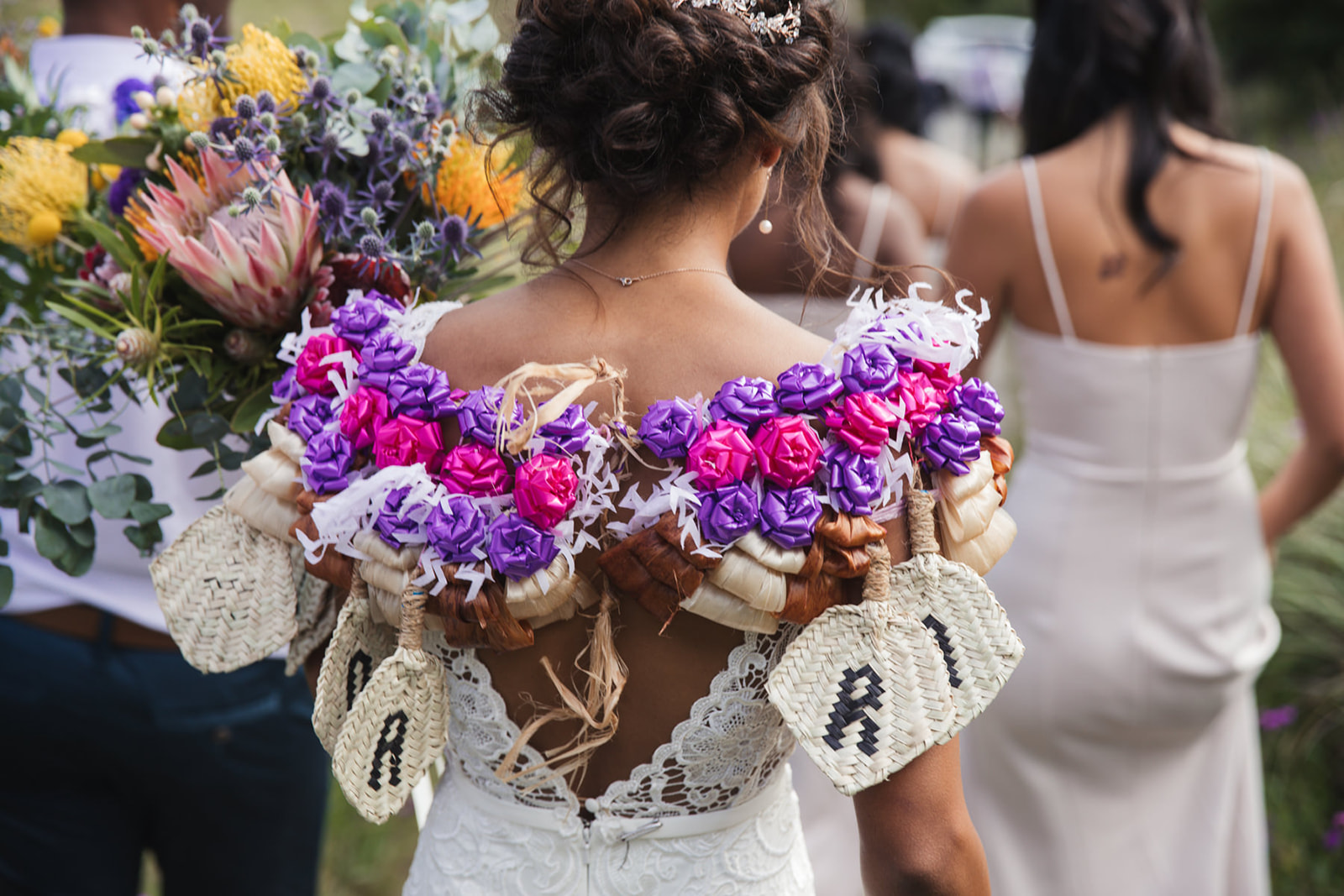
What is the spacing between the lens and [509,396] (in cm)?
127

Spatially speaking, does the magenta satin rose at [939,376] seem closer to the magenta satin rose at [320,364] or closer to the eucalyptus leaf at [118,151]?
the magenta satin rose at [320,364]

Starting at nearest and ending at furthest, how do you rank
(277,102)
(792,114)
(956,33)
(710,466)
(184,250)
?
(710,466), (792,114), (184,250), (277,102), (956,33)

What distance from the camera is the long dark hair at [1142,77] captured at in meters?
2.52

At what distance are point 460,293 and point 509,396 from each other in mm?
618

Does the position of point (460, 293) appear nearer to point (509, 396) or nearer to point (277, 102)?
point (277, 102)

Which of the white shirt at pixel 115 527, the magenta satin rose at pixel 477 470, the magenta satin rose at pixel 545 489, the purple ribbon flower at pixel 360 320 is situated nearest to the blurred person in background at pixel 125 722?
the white shirt at pixel 115 527

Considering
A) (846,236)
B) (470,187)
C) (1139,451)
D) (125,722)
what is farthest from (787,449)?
(846,236)

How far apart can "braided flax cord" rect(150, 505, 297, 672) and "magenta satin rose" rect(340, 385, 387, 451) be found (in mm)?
259

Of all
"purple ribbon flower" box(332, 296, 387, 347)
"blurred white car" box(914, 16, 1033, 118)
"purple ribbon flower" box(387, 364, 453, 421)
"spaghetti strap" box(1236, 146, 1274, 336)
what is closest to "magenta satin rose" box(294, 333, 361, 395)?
"purple ribbon flower" box(332, 296, 387, 347)

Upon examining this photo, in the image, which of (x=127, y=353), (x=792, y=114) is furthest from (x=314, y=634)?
(x=792, y=114)

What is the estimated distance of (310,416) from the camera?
1436 mm

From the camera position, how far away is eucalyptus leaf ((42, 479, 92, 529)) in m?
1.71

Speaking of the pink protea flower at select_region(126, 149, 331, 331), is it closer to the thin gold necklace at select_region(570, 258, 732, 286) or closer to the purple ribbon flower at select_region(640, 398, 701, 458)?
the thin gold necklace at select_region(570, 258, 732, 286)

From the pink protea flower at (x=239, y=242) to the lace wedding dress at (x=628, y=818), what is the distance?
0.60m
